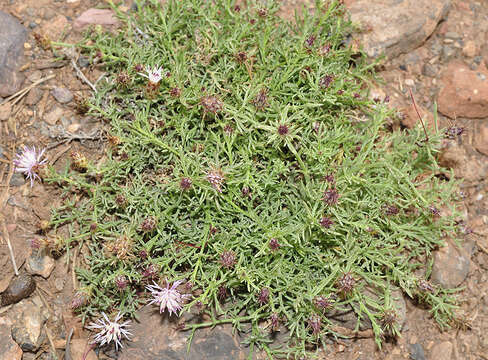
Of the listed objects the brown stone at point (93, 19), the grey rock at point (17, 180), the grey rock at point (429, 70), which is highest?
the brown stone at point (93, 19)

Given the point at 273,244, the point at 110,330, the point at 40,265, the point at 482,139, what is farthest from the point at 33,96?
the point at 482,139

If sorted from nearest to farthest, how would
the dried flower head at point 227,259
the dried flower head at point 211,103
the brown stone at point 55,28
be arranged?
the dried flower head at point 227,259 → the dried flower head at point 211,103 → the brown stone at point 55,28

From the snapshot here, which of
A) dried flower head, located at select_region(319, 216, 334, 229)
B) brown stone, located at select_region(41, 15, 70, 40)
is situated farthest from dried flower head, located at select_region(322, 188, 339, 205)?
brown stone, located at select_region(41, 15, 70, 40)

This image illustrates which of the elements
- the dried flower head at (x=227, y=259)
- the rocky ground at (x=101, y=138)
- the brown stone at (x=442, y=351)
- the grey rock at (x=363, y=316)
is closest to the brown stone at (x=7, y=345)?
the rocky ground at (x=101, y=138)

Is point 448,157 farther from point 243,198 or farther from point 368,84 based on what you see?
point 243,198

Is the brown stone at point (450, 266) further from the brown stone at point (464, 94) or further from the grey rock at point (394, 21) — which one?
the grey rock at point (394, 21)

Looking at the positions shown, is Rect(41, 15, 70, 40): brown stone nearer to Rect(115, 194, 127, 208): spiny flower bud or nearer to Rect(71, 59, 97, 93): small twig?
Rect(71, 59, 97, 93): small twig
